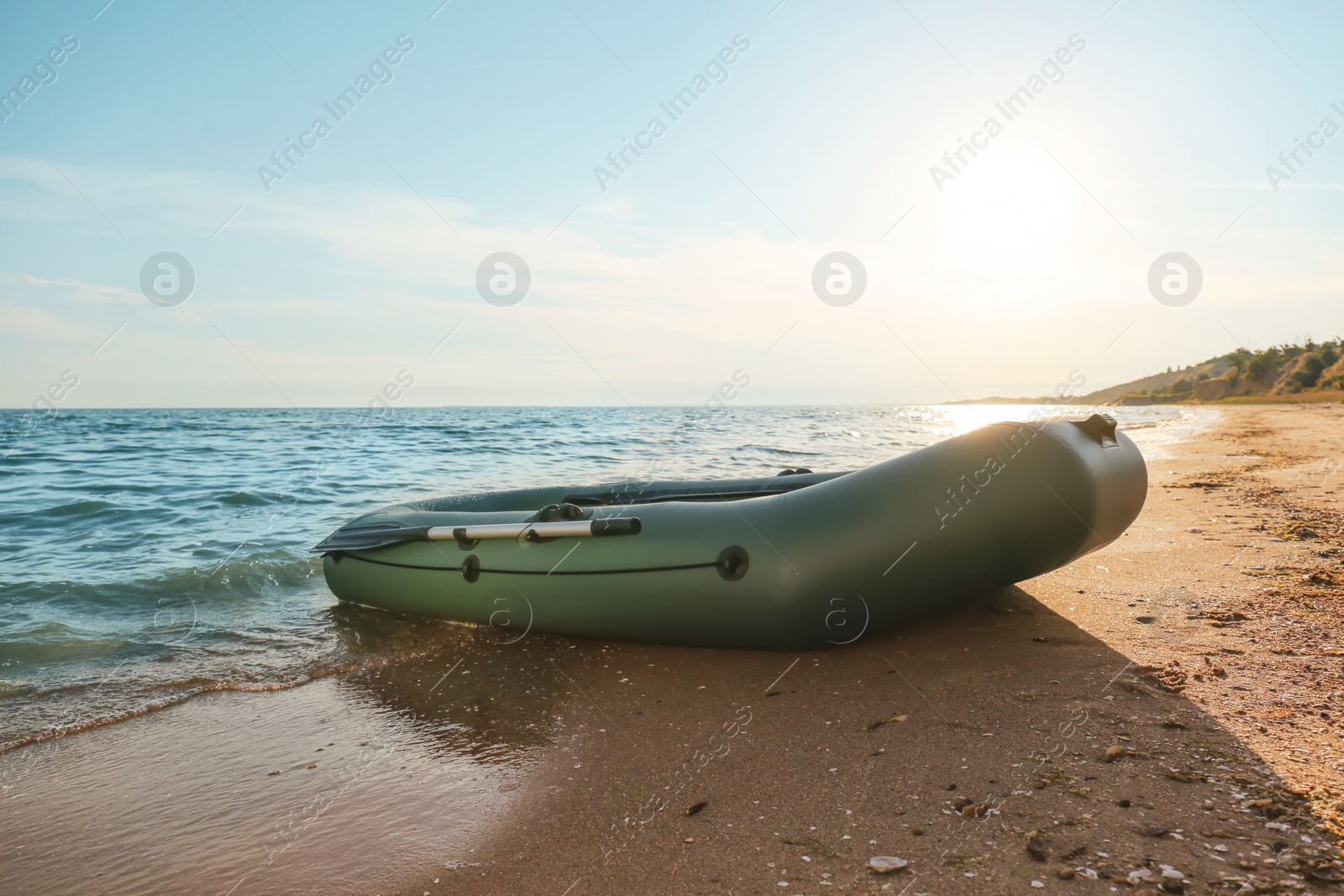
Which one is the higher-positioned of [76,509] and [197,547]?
[76,509]

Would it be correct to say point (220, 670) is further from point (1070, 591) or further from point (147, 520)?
point (147, 520)

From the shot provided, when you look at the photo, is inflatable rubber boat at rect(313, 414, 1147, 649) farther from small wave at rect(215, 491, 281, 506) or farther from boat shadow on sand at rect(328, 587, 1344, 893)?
small wave at rect(215, 491, 281, 506)

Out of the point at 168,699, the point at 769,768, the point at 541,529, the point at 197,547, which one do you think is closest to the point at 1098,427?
the point at 769,768

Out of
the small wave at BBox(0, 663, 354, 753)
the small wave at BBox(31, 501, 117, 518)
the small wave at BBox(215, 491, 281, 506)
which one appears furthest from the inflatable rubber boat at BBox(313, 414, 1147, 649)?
the small wave at BBox(31, 501, 117, 518)

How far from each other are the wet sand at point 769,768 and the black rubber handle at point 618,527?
0.62 meters

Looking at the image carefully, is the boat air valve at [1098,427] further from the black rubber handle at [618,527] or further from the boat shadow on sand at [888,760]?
the black rubber handle at [618,527]

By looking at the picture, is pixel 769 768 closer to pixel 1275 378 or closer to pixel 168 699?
pixel 168 699

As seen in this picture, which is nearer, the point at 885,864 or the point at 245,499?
the point at 885,864

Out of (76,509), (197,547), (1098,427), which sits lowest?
(197,547)

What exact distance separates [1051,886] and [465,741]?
2128 millimetres

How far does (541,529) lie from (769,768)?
1936 millimetres

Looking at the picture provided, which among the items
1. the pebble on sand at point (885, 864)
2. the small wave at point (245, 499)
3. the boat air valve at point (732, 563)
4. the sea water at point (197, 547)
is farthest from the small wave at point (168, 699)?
the small wave at point (245, 499)

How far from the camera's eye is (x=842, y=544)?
3.27 m

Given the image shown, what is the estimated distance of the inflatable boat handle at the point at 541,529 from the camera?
375 centimetres
